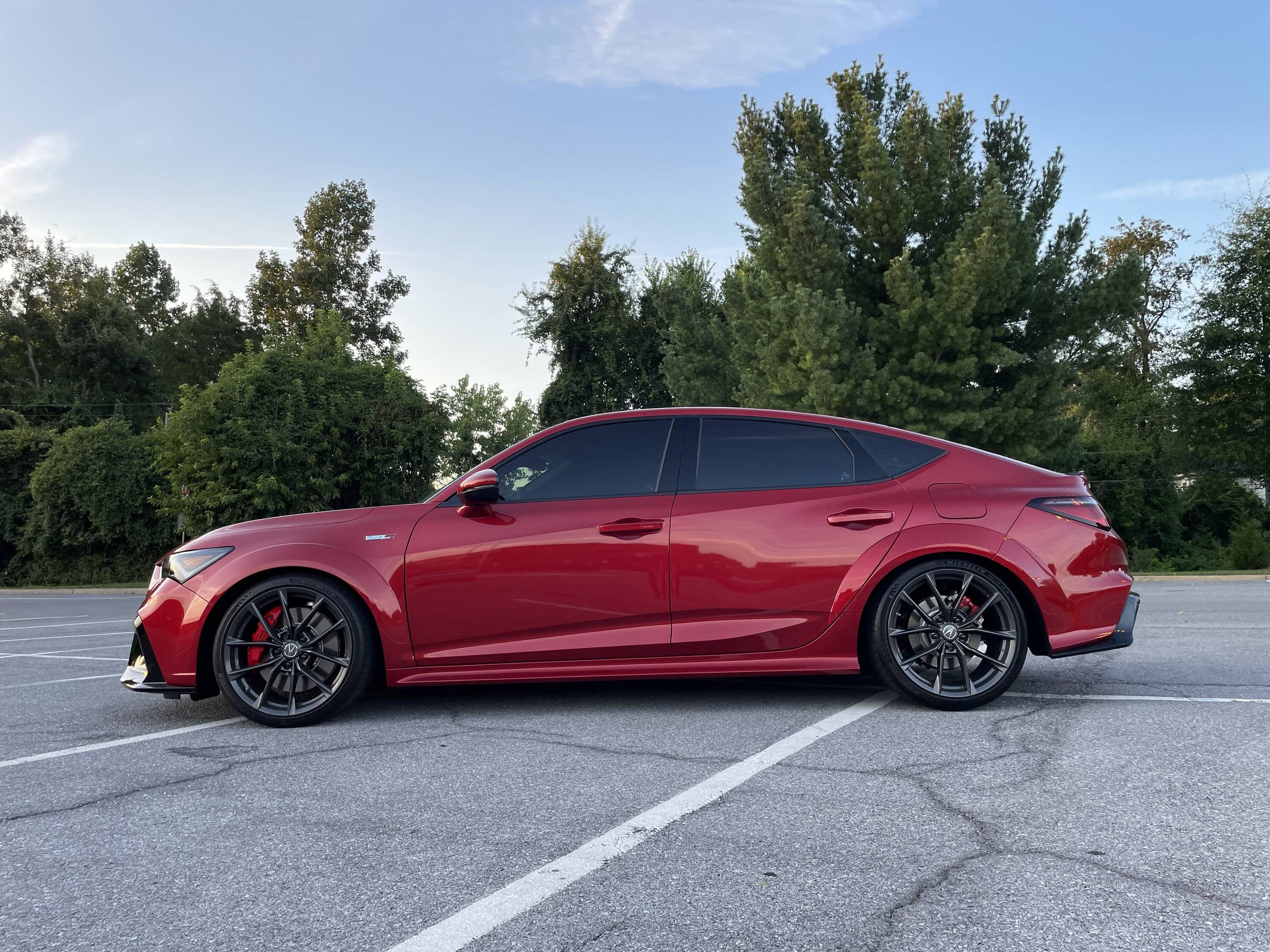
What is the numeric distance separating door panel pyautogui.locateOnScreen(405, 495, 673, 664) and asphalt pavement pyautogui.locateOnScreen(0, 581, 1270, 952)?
37cm

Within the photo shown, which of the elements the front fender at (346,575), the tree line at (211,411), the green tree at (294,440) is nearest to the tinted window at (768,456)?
the front fender at (346,575)

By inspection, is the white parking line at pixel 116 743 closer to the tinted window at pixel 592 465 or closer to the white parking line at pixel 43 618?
the tinted window at pixel 592 465

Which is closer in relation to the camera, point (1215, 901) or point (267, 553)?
point (1215, 901)

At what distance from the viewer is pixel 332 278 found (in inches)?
2119

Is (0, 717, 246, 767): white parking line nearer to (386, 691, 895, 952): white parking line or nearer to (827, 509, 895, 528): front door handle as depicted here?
(386, 691, 895, 952): white parking line

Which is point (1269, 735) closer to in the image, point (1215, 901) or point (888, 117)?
point (1215, 901)

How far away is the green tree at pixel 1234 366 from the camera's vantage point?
90.6 feet

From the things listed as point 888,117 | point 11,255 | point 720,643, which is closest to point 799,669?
point 720,643

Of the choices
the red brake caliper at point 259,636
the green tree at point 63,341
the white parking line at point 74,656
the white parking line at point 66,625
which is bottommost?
the white parking line at point 66,625

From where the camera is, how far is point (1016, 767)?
4.13 m

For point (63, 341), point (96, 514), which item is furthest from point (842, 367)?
point (63, 341)

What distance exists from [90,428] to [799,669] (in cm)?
4037

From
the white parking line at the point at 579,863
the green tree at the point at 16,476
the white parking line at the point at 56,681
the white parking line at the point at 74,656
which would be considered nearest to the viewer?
the white parking line at the point at 579,863

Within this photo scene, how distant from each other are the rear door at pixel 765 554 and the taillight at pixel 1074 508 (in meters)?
0.69
